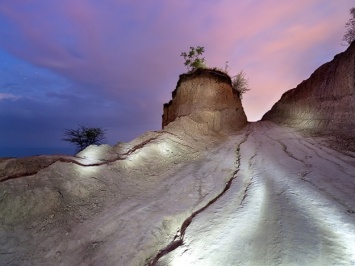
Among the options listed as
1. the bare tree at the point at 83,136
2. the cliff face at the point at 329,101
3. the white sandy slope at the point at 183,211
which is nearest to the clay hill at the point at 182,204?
the white sandy slope at the point at 183,211

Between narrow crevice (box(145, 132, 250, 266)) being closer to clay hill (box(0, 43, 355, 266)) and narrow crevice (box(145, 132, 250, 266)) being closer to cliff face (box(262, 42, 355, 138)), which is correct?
clay hill (box(0, 43, 355, 266))

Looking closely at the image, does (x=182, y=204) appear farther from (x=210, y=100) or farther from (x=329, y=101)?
(x=329, y=101)

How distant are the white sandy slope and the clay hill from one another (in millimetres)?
16

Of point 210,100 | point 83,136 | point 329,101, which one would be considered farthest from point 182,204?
point 83,136

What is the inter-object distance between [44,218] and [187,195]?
7.96ft

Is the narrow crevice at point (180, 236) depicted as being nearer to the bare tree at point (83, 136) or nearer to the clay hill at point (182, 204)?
the clay hill at point (182, 204)

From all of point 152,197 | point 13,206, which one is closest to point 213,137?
point 152,197

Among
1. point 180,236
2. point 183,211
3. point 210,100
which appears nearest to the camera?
point 180,236

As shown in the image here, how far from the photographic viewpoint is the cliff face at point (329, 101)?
7879 millimetres

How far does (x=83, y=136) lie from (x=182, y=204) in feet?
48.0

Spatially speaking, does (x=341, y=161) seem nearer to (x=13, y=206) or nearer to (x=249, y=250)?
(x=249, y=250)

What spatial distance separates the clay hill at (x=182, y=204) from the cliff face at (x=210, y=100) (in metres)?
3.04

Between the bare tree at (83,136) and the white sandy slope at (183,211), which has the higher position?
the bare tree at (83,136)

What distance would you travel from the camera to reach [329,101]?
909cm
